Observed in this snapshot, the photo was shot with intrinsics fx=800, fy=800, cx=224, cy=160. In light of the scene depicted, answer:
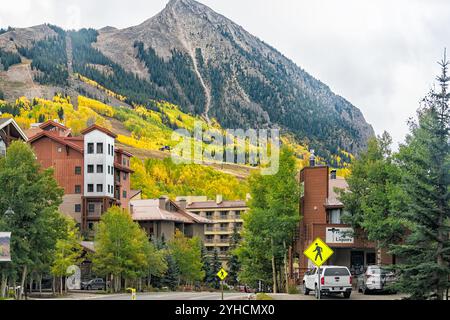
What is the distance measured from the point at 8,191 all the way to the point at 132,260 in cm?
2659

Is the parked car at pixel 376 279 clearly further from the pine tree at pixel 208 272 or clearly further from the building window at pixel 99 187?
the pine tree at pixel 208 272

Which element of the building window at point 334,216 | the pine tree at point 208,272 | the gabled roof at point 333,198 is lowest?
the pine tree at point 208,272

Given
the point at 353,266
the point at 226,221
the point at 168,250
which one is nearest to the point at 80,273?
the point at 168,250

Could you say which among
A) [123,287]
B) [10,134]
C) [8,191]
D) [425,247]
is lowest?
[123,287]

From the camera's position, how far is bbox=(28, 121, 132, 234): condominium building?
359 feet

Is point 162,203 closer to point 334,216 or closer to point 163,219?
point 163,219

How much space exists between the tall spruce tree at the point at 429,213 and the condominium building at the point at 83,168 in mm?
76674

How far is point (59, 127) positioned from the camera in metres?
120

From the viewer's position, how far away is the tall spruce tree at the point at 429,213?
112ft

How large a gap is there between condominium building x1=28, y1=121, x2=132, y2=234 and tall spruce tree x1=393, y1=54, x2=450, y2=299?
252ft

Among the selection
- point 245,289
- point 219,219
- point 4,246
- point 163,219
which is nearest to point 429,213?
point 4,246

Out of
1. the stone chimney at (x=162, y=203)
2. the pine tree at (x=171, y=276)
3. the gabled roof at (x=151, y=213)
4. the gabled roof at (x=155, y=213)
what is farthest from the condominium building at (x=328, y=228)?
the stone chimney at (x=162, y=203)

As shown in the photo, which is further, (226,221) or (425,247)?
(226,221)
